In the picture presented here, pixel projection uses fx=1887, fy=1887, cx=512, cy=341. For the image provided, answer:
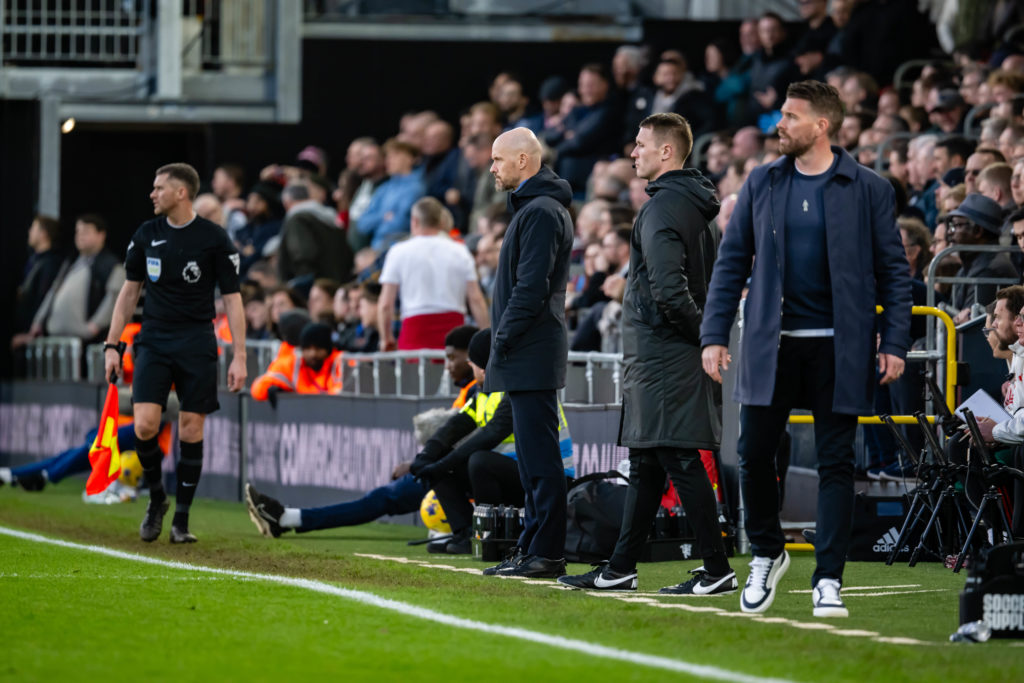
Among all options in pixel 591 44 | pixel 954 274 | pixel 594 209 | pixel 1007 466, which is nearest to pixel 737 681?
pixel 1007 466

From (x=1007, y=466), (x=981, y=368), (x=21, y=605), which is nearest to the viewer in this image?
(x=21, y=605)

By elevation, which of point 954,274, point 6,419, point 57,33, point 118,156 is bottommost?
point 6,419

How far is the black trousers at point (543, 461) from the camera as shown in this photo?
28.8 ft

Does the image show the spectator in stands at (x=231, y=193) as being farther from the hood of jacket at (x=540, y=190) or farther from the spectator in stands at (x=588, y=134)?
the hood of jacket at (x=540, y=190)

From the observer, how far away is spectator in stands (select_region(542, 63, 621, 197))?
19.1 metres

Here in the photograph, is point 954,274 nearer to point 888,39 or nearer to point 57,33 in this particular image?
point 888,39

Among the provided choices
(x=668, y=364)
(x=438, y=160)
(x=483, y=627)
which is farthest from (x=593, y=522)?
(x=438, y=160)

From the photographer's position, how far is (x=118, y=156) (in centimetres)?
2520

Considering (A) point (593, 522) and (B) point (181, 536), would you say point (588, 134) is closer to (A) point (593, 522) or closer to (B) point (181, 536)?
(B) point (181, 536)

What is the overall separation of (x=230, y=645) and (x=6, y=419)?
1437cm

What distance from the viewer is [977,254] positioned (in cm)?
1117

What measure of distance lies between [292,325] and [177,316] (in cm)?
394

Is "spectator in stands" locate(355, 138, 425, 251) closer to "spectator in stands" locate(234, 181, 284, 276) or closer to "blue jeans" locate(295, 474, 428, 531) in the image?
"spectator in stands" locate(234, 181, 284, 276)

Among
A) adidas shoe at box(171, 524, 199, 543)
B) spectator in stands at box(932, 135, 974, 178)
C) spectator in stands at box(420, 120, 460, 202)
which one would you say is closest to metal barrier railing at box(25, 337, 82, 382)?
spectator in stands at box(420, 120, 460, 202)
